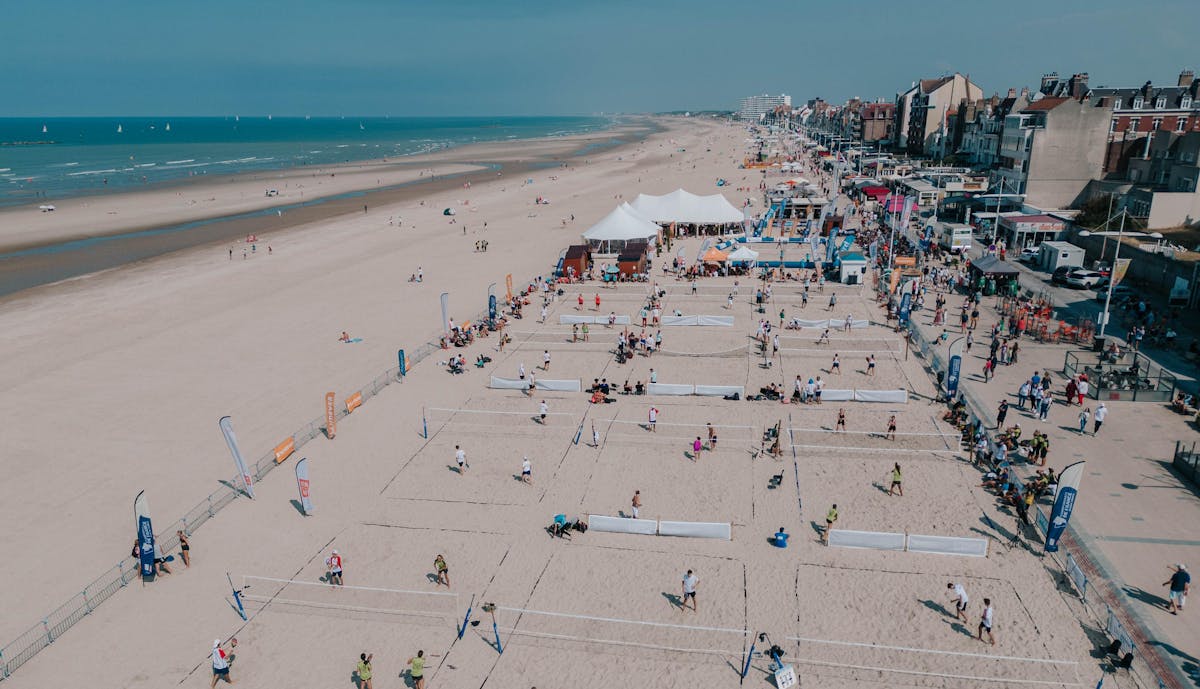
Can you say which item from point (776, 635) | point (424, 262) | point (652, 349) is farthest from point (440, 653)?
point (424, 262)

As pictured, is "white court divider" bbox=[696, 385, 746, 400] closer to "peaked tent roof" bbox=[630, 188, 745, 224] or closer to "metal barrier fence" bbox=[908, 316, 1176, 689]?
"metal barrier fence" bbox=[908, 316, 1176, 689]

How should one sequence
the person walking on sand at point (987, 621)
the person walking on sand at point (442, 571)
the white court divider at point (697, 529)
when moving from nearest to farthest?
1. the person walking on sand at point (987, 621)
2. the person walking on sand at point (442, 571)
3. the white court divider at point (697, 529)

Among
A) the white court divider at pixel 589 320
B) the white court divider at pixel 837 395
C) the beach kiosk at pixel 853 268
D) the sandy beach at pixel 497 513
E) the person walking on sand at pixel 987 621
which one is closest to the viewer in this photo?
the person walking on sand at pixel 987 621

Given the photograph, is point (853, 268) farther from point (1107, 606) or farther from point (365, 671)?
point (365, 671)

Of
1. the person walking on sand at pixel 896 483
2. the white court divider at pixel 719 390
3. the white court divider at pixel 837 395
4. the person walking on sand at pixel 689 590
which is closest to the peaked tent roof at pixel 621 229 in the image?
the white court divider at pixel 719 390

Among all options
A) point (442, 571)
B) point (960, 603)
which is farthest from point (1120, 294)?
point (442, 571)

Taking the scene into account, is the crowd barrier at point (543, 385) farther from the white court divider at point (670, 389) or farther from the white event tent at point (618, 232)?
the white event tent at point (618, 232)

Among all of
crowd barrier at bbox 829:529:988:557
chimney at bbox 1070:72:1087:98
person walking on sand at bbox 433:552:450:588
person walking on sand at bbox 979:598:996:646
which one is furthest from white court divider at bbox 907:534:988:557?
chimney at bbox 1070:72:1087:98

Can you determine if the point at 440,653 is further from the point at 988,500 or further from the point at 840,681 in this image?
the point at 988,500
